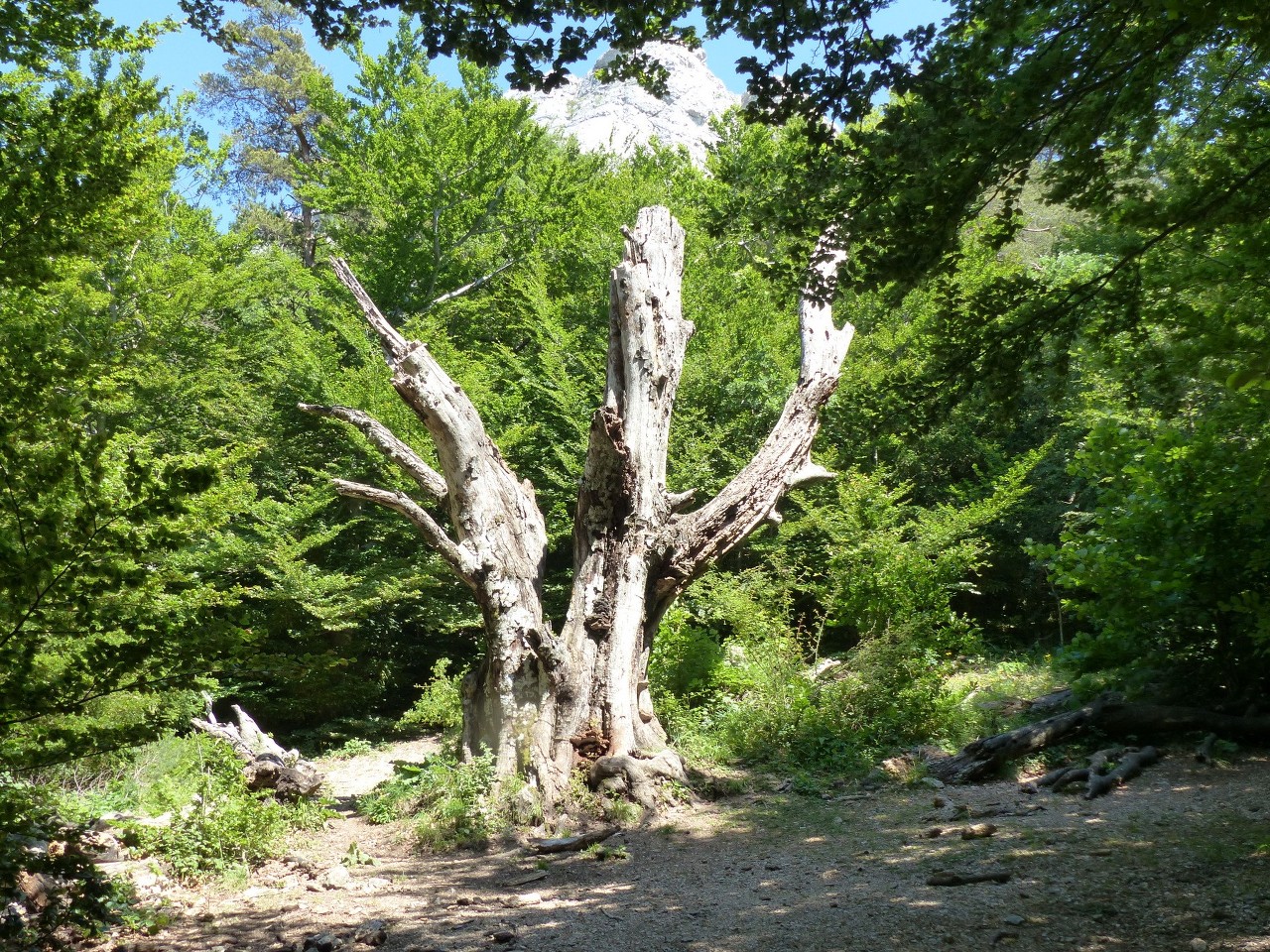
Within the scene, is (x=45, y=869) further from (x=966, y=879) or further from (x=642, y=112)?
(x=642, y=112)

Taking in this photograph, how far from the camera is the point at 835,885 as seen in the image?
479 centimetres

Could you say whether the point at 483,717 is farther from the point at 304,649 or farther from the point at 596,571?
the point at 304,649

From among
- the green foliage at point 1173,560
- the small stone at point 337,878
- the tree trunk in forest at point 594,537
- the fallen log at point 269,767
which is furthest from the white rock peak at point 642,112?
the small stone at point 337,878

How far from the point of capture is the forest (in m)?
3.81

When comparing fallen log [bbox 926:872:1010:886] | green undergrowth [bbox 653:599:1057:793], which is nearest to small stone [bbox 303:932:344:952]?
fallen log [bbox 926:872:1010:886]

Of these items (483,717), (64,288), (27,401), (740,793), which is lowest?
(740,793)

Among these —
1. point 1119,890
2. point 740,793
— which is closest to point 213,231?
point 740,793

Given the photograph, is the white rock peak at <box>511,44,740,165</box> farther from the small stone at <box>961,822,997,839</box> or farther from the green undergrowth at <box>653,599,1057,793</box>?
the small stone at <box>961,822,997,839</box>

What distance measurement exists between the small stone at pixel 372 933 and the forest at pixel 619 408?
1257mm

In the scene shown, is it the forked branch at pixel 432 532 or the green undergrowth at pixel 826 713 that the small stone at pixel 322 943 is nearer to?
the forked branch at pixel 432 532

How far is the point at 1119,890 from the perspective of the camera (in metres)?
3.94

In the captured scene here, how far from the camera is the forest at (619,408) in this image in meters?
3.81

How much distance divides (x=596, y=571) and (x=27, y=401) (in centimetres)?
511

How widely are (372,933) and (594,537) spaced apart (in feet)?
14.5
